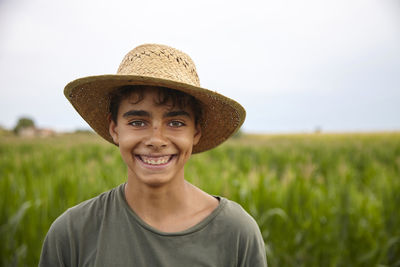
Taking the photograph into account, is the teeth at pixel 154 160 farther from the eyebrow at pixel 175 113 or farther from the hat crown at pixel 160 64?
the hat crown at pixel 160 64

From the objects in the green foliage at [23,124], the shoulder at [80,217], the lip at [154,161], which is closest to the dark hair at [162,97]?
the lip at [154,161]

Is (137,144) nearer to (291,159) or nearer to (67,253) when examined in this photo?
(67,253)

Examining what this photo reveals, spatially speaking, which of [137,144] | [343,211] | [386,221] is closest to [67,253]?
[137,144]

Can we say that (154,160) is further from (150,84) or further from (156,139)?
(150,84)

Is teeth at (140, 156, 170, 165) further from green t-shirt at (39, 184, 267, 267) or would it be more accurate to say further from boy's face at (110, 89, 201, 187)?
green t-shirt at (39, 184, 267, 267)

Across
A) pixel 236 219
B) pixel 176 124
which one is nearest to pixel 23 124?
pixel 176 124

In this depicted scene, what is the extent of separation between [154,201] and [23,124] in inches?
2188

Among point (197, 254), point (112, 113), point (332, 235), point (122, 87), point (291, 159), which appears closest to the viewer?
point (197, 254)

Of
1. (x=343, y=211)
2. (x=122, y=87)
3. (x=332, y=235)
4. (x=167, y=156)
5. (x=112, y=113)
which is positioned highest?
(x=122, y=87)

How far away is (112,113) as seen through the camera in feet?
4.62

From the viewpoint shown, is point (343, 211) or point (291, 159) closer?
point (343, 211)

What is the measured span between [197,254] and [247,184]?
92.8 inches

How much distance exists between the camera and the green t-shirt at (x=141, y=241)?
119 centimetres

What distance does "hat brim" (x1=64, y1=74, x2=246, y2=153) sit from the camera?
1.16m
